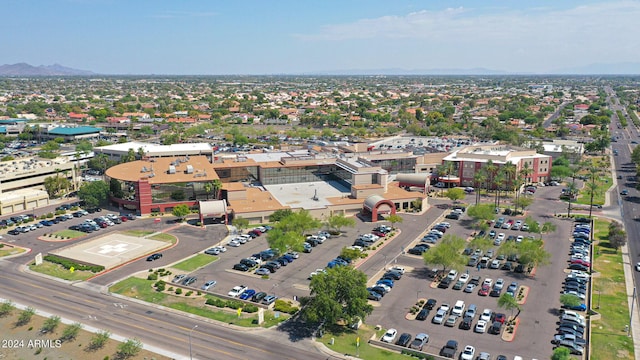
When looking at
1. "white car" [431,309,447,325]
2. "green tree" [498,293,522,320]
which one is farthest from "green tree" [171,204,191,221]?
"green tree" [498,293,522,320]

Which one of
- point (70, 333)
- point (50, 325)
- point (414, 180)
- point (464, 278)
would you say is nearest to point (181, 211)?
point (50, 325)

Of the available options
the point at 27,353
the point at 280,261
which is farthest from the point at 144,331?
the point at 280,261

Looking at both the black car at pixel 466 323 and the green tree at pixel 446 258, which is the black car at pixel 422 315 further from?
the green tree at pixel 446 258

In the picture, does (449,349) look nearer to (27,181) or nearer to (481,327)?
(481,327)

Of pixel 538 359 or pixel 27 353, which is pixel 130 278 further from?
pixel 538 359

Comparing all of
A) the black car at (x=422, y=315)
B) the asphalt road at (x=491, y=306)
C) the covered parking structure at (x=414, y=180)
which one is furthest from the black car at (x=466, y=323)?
the covered parking structure at (x=414, y=180)

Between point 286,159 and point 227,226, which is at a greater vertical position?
point 286,159

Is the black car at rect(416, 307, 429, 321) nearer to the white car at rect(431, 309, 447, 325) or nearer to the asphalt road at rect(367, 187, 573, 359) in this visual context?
the asphalt road at rect(367, 187, 573, 359)
